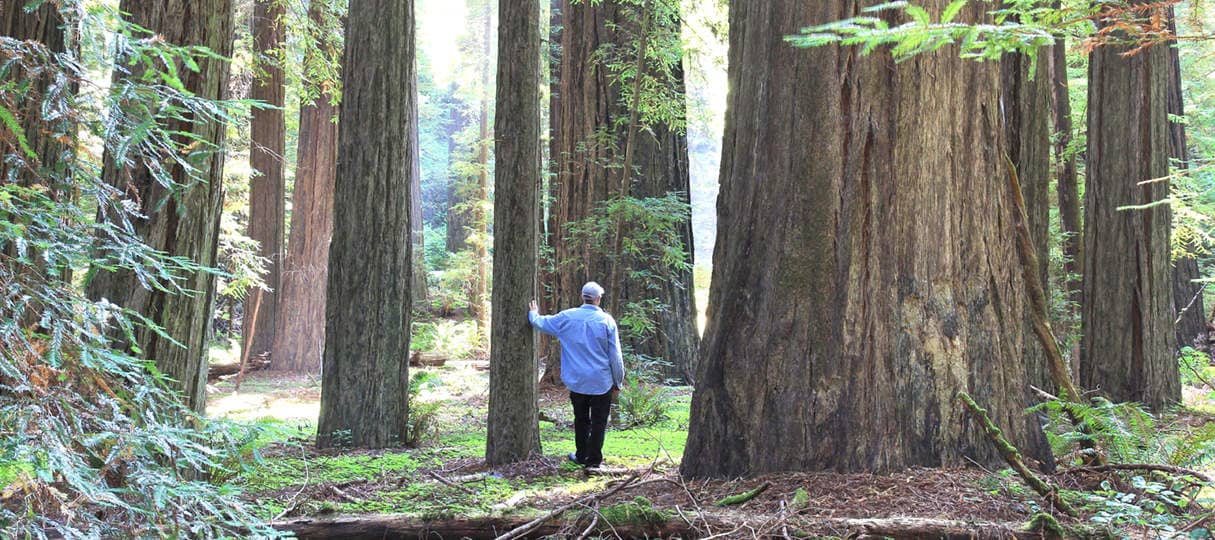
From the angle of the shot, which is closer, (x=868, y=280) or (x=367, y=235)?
(x=868, y=280)

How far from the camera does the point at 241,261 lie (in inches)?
558

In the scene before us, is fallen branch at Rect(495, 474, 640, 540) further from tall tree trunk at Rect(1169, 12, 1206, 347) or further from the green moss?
tall tree trunk at Rect(1169, 12, 1206, 347)

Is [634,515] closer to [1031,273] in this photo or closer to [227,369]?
[1031,273]

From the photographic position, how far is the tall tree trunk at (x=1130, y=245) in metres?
11.0

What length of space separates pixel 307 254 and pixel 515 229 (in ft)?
38.4

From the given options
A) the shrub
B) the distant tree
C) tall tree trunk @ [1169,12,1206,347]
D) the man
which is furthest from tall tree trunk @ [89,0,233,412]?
tall tree trunk @ [1169,12,1206,347]

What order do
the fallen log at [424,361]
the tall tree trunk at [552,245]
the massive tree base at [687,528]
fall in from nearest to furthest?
the massive tree base at [687,528]
the tall tree trunk at [552,245]
the fallen log at [424,361]

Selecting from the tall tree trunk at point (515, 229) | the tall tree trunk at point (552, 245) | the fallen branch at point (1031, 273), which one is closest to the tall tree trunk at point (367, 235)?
the tall tree trunk at point (515, 229)

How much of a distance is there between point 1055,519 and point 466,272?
2475cm

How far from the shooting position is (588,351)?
26.8 ft

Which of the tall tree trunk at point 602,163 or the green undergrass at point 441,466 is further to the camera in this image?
the tall tree trunk at point 602,163

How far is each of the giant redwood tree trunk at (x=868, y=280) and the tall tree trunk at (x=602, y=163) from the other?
25.5 ft

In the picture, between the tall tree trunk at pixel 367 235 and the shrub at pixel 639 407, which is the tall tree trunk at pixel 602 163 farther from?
the tall tree trunk at pixel 367 235

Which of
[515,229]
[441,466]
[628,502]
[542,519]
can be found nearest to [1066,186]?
[515,229]
